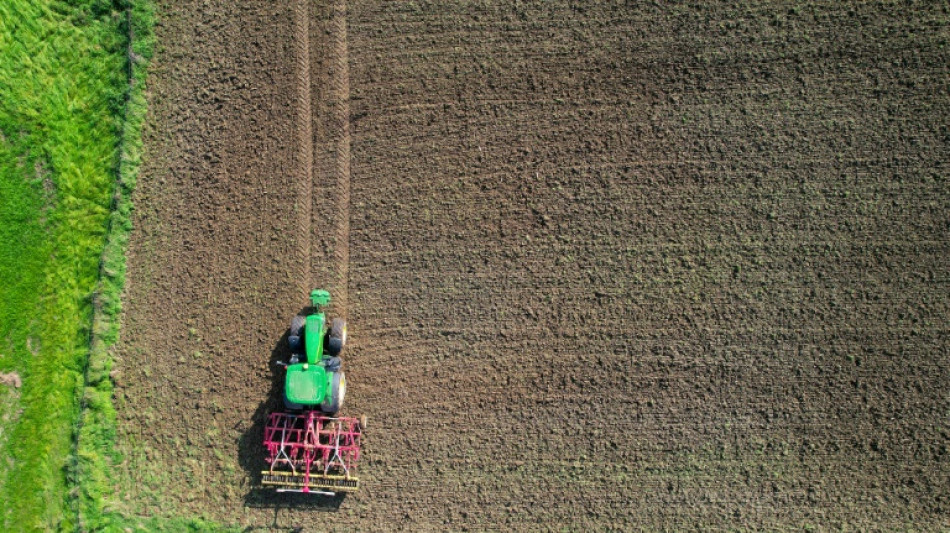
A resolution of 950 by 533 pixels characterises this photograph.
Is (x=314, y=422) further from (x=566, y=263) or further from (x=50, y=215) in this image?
(x=50, y=215)

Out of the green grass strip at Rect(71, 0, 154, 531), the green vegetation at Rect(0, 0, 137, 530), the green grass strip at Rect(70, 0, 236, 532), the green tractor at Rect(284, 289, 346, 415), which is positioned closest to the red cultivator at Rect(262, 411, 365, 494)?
the green tractor at Rect(284, 289, 346, 415)

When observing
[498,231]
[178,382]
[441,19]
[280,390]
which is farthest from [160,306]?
[441,19]

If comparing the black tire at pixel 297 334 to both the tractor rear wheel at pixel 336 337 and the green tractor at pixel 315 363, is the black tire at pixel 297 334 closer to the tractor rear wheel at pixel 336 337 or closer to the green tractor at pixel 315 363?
the green tractor at pixel 315 363

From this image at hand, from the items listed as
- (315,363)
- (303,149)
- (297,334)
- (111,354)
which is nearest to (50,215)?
(111,354)

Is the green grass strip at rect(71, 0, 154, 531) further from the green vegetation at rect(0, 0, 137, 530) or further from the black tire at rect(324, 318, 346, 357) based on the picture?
the black tire at rect(324, 318, 346, 357)

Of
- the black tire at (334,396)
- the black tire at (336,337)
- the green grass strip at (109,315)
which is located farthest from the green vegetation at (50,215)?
the black tire at (334,396)

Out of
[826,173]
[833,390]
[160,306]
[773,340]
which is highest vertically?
[826,173]

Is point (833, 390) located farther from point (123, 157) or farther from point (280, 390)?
point (123, 157)
